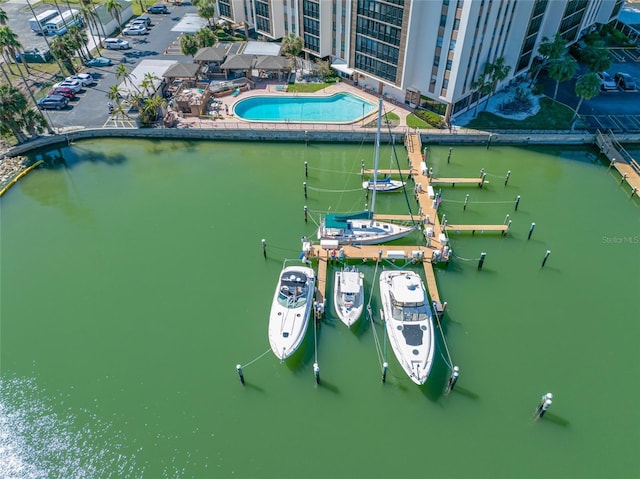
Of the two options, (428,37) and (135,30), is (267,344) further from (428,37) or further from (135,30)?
(135,30)

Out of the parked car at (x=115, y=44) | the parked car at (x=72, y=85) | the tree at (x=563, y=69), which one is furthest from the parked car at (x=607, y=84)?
the parked car at (x=115, y=44)

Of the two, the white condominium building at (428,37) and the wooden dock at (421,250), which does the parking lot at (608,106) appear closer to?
the white condominium building at (428,37)

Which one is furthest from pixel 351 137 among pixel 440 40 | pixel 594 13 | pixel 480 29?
pixel 594 13

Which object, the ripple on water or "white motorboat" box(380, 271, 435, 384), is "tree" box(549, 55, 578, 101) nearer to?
"white motorboat" box(380, 271, 435, 384)

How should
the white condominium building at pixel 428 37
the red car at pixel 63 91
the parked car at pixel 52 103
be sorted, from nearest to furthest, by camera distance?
the white condominium building at pixel 428 37 < the parked car at pixel 52 103 < the red car at pixel 63 91

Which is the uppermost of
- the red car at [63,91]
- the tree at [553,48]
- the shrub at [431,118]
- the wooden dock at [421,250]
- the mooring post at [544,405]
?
the tree at [553,48]

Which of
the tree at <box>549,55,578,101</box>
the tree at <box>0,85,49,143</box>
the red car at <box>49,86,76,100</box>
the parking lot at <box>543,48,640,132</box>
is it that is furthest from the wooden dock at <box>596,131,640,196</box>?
the red car at <box>49,86,76,100</box>
